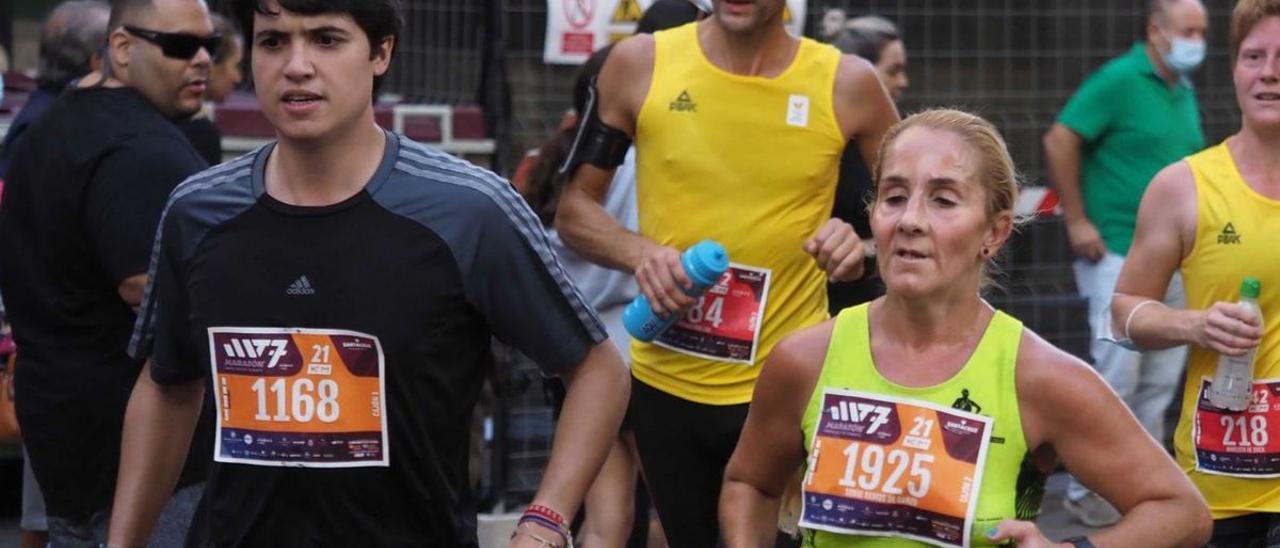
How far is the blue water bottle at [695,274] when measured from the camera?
5004 millimetres

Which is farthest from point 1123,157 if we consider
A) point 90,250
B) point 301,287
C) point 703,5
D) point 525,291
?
point 301,287

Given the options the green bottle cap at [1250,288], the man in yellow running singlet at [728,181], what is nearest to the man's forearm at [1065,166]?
the man in yellow running singlet at [728,181]

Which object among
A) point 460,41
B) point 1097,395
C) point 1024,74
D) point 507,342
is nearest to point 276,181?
point 507,342

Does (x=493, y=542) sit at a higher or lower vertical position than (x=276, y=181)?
lower

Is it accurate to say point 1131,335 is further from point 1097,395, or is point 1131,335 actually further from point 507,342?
point 507,342

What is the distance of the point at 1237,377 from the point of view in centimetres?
501

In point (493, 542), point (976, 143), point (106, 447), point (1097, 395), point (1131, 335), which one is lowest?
point (493, 542)

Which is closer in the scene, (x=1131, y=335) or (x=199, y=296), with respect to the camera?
(x=199, y=296)

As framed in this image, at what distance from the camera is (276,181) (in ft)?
12.4

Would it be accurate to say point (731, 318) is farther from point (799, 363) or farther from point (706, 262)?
point (799, 363)

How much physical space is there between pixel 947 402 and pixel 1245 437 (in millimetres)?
1651

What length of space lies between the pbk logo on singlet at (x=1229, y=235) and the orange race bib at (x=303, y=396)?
7.39ft

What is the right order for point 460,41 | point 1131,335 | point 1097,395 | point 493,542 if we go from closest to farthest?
point 1097,395 → point 1131,335 → point 493,542 → point 460,41

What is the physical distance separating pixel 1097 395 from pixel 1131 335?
168 centimetres
